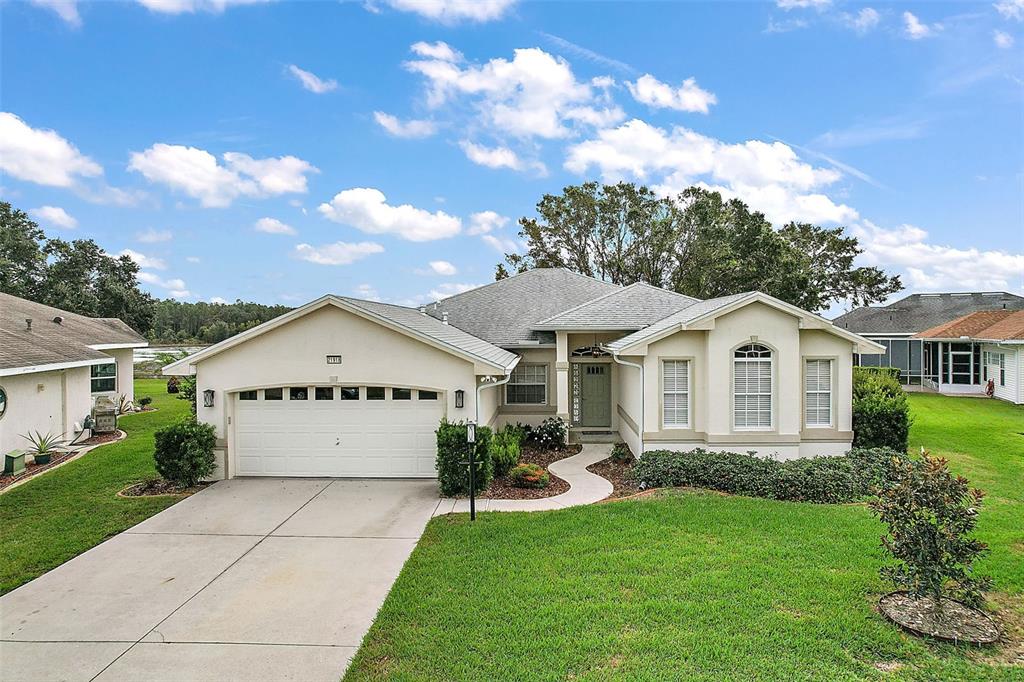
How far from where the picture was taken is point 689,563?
689 centimetres

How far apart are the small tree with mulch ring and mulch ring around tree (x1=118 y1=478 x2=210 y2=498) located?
1155cm

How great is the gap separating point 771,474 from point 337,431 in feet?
28.9

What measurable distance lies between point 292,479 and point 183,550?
12.5 feet

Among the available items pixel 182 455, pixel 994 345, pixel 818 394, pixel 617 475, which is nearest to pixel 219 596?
pixel 182 455

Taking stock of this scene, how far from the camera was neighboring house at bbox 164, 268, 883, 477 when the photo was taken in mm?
11555

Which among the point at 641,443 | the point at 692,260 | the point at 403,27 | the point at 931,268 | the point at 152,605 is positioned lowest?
the point at 152,605

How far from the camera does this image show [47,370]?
563 inches

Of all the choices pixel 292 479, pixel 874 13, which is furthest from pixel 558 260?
pixel 292 479

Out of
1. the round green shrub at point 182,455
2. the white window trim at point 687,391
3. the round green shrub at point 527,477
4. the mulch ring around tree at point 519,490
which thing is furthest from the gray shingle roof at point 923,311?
the round green shrub at point 182,455

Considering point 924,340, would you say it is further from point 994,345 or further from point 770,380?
point 770,380

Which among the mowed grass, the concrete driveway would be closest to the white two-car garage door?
the concrete driveway

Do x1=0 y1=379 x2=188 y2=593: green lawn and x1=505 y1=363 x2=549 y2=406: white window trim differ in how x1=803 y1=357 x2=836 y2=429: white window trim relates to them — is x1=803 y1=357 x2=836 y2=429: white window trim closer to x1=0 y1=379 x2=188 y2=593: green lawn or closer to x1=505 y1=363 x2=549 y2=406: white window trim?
x1=505 y1=363 x2=549 y2=406: white window trim

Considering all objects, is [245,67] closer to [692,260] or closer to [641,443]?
[641,443]

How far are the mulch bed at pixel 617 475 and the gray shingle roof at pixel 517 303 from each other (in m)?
4.61
